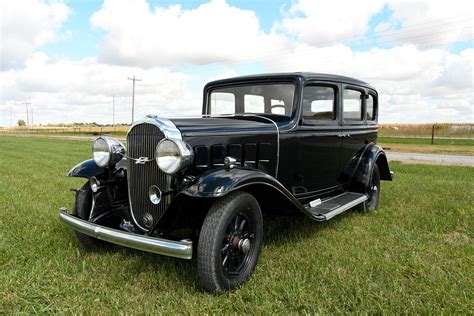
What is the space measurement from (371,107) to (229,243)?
3.79 metres

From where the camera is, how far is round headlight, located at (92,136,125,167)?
11.8 feet

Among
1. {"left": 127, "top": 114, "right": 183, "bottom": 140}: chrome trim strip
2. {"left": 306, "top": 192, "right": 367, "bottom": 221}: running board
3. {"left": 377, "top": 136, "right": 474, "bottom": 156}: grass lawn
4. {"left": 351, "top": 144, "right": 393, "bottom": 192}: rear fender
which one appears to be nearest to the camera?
{"left": 127, "top": 114, "right": 183, "bottom": 140}: chrome trim strip

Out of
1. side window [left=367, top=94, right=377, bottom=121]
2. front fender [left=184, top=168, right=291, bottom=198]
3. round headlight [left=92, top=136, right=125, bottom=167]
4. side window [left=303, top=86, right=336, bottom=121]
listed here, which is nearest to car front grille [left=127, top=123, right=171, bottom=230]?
round headlight [left=92, top=136, right=125, bottom=167]

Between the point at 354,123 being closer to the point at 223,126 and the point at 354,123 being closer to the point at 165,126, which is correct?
the point at 223,126

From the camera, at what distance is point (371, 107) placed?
5797mm

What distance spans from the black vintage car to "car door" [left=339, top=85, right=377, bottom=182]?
1 cm

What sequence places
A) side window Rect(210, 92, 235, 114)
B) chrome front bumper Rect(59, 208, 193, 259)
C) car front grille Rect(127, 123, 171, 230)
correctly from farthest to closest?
side window Rect(210, 92, 235, 114), car front grille Rect(127, 123, 171, 230), chrome front bumper Rect(59, 208, 193, 259)

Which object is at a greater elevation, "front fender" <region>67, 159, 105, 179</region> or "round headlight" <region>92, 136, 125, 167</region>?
"round headlight" <region>92, 136, 125, 167</region>

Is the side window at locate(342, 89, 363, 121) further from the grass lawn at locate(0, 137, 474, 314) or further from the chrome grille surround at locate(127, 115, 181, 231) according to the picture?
the chrome grille surround at locate(127, 115, 181, 231)

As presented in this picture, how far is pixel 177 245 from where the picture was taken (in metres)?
2.63

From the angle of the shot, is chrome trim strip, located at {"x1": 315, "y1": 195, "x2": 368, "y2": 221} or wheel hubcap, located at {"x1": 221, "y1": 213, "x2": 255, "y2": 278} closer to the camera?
wheel hubcap, located at {"x1": 221, "y1": 213, "x2": 255, "y2": 278}

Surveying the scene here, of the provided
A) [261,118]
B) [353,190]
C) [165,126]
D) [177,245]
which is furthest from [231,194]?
[353,190]

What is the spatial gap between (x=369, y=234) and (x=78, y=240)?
305 cm

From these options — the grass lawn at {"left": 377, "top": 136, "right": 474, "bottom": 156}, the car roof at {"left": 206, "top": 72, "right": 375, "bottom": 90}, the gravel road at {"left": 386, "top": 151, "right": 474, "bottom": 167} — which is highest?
the car roof at {"left": 206, "top": 72, "right": 375, "bottom": 90}
